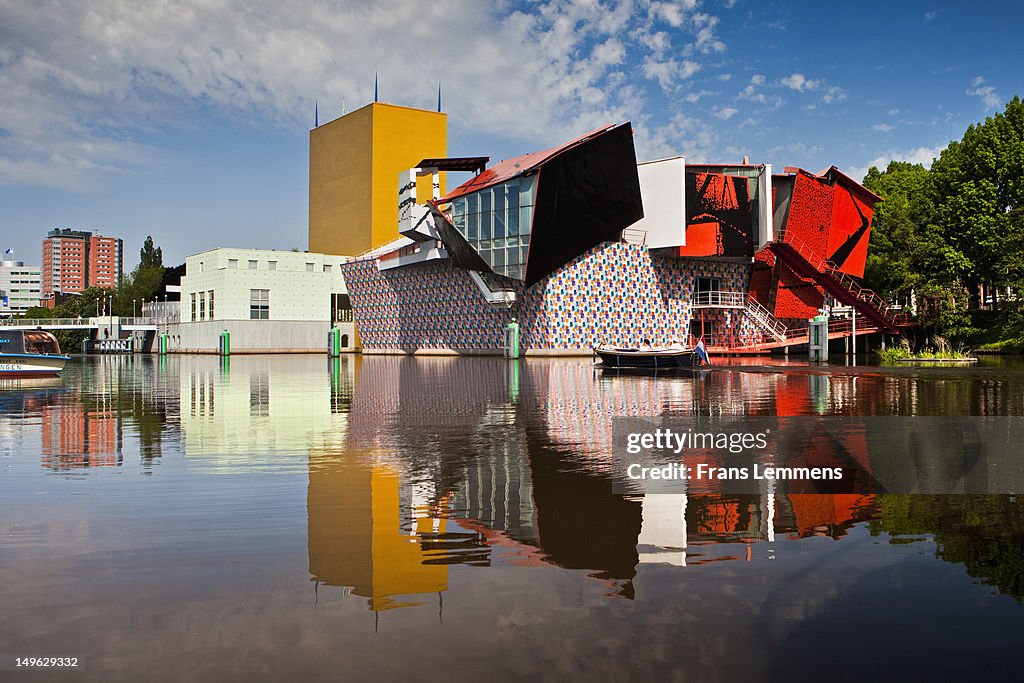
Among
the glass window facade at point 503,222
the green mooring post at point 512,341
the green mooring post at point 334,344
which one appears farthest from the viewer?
the green mooring post at point 334,344

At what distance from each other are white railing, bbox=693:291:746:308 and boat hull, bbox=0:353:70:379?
149 feet

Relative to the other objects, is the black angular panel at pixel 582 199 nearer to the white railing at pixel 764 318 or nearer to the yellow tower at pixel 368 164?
the white railing at pixel 764 318

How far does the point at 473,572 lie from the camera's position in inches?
247

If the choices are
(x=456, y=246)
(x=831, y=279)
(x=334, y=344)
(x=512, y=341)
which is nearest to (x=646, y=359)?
(x=512, y=341)

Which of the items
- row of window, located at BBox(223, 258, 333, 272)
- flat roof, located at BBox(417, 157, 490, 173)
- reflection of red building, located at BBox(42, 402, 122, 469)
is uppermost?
flat roof, located at BBox(417, 157, 490, 173)

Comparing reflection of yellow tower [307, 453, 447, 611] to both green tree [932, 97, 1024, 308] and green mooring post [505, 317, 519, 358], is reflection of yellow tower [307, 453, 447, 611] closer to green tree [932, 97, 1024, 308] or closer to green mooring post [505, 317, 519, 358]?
green mooring post [505, 317, 519, 358]

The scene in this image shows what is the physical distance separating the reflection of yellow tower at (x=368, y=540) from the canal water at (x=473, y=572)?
0.10ft

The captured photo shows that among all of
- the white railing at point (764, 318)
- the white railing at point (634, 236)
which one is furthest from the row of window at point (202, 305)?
the white railing at point (764, 318)

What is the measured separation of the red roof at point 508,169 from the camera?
55.3m

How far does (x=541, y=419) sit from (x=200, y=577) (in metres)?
12.0

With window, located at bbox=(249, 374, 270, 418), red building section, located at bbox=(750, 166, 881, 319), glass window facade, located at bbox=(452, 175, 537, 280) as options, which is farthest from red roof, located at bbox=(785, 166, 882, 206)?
window, located at bbox=(249, 374, 270, 418)

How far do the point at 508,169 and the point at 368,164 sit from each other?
5263 centimetres

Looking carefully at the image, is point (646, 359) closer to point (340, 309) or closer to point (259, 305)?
point (259, 305)

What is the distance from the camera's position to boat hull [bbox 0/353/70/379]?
35.6 meters
